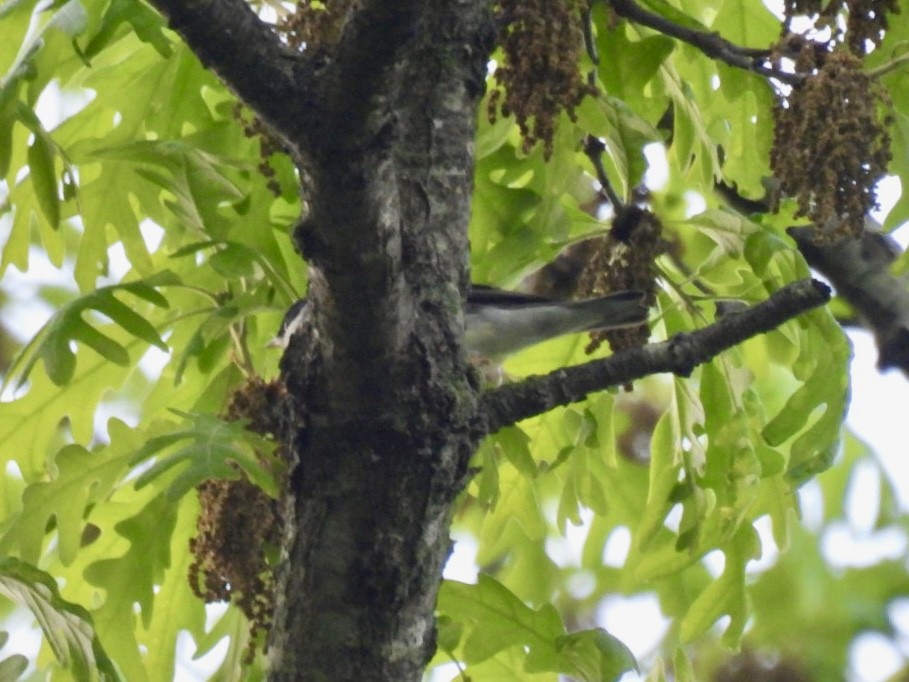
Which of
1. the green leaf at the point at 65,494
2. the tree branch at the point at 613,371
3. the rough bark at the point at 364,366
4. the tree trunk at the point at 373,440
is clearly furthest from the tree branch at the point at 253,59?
the green leaf at the point at 65,494

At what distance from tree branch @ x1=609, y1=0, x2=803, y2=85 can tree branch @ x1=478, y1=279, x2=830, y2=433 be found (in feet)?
1.71

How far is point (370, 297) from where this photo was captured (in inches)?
58.4

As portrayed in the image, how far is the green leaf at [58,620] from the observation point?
1.81 m

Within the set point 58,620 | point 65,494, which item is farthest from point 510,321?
point 58,620

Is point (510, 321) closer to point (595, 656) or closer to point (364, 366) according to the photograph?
point (595, 656)

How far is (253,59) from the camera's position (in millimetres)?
1378

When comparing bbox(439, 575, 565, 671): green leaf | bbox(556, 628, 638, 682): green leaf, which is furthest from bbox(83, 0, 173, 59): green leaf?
bbox(556, 628, 638, 682): green leaf

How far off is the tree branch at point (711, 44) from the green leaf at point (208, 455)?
90 centimetres

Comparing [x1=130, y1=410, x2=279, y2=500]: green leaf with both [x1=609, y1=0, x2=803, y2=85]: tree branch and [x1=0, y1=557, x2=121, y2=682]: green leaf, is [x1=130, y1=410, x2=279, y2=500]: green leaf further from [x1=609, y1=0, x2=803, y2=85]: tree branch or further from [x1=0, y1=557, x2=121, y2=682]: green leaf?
[x1=609, y1=0, x2=803, y2=85]: tree branch

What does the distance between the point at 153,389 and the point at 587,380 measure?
3.89ft

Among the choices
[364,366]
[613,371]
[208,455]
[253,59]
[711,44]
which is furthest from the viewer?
[711,44]

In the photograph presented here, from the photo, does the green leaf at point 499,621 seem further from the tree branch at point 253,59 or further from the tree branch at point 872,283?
the tree branch at point 253,59

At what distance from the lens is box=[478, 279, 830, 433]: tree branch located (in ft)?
5.38

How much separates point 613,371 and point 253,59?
0.62 m
